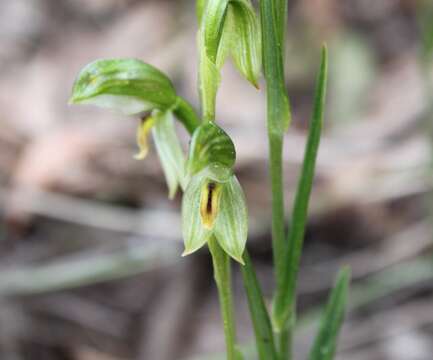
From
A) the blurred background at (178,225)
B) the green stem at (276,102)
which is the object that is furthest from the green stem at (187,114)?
the blurred background at (178,225)

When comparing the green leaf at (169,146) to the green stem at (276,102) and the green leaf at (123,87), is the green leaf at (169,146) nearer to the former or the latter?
the green leaf at (123,87)

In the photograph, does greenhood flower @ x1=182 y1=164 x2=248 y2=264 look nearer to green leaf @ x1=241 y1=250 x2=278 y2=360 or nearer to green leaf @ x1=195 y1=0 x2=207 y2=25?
green leaf @ x1=241 y1=250 x2=278 y2=360

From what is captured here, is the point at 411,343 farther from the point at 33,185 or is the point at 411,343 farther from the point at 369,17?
the point at 369,17

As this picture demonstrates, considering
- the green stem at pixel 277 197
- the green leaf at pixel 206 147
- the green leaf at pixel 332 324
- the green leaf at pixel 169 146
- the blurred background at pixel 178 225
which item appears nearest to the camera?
the green leaf at pixel 206 147

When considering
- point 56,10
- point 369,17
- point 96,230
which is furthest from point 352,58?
point 56,10

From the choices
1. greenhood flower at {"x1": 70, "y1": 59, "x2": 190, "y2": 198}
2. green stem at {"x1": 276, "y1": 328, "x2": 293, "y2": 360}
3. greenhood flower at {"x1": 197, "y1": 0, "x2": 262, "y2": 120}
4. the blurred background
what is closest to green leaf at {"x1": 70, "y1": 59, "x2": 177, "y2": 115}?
greenhood flower at {"x1": 70, "y1": 59, "x2": 190, "y2": 198}
